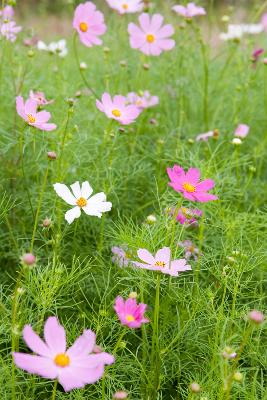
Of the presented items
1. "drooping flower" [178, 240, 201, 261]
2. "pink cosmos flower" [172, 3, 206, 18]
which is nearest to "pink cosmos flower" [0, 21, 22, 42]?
"pink cosmos flower" [172, 3, 206, 18]

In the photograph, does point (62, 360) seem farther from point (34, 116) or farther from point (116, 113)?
point (116, 113)

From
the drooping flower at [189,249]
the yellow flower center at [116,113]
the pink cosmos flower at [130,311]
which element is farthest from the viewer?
the yellow flower center at [116,113]

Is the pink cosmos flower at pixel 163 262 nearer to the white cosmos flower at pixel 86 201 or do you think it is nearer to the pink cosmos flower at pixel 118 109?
the white cosmos flower at pixel 86 201

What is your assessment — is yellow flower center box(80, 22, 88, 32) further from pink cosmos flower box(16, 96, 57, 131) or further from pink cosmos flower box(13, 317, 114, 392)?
pink cosmos flower box(13, 317, 114, 392)

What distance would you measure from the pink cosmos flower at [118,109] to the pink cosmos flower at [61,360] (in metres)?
0.64

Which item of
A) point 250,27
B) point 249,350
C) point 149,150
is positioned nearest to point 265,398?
point 249,350

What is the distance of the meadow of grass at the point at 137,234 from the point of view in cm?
106

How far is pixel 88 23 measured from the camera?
1573mm

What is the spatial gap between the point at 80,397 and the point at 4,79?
46.7 inches

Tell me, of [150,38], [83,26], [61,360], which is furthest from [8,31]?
[61,360]

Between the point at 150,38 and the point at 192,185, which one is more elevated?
the point at 150,38

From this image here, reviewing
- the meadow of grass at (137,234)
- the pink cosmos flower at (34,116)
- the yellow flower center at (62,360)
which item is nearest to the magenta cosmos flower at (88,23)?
the meadow of grass at (137,234)

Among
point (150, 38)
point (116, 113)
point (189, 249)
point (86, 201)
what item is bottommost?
point (189, 249)

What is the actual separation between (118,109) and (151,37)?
478 mm
